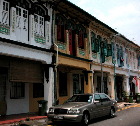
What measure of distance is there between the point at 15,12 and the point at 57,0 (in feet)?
12.3

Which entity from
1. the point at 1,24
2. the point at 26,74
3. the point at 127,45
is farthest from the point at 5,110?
the point at 127,45

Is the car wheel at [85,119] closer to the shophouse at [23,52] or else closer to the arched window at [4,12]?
the shophouse at [23,52]

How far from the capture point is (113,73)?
23734 millimetres

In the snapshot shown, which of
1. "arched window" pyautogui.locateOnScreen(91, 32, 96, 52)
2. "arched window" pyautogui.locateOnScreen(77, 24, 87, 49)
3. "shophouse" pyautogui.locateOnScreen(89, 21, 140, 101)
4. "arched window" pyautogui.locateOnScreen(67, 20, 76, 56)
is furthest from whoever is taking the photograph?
"shophouse" pyautogui.locateOnScreen(89, 21, 140, 101)

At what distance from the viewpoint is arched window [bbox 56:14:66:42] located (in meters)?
15.6

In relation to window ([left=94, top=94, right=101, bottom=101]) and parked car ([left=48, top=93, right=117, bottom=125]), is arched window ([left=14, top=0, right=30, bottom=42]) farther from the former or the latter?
window ([left=94, top=94, right=101, bottom=101])

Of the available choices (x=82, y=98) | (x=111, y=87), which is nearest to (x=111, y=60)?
(x=111, y=87)

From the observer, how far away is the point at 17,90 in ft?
49.4

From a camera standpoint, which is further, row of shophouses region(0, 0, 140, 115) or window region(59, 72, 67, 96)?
window region(59, 72, 67, 96)

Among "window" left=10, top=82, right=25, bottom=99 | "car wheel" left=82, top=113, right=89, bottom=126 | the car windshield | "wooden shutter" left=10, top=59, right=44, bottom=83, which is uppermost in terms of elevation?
"wooden shutter" left=10, top=59, right=44, bottom=83

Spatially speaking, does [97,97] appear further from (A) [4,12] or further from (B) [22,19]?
(A) [4,12]

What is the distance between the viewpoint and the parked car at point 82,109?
1009 centimetres

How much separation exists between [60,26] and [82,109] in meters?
7.35

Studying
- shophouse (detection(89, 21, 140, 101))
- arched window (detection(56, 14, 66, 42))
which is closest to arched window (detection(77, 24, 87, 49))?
shophouse (detection(89, 21, 140, 101))
